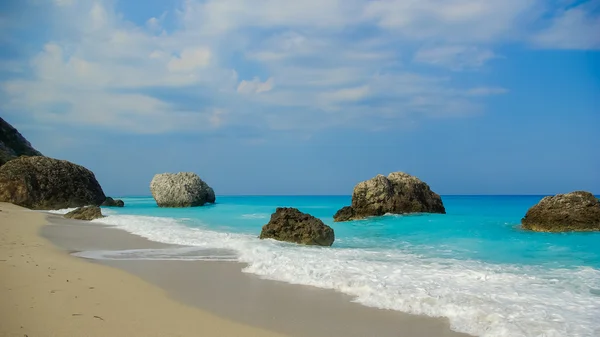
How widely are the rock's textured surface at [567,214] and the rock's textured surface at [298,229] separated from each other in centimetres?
965

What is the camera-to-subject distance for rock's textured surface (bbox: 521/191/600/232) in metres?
16.5

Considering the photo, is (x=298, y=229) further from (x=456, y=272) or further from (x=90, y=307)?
(x=90, y=307)

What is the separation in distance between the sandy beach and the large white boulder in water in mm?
33843

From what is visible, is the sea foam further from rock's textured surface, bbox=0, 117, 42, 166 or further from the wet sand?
rock's textured surface, bbox=0, 117, 42, 166

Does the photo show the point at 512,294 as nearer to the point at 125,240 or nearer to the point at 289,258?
the point at 289,258

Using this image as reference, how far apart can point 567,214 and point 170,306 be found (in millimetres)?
16506

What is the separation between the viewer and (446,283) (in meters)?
7.16

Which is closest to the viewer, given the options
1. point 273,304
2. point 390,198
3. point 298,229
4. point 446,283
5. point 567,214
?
point 273,304

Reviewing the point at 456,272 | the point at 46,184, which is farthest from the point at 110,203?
the point at 456,272

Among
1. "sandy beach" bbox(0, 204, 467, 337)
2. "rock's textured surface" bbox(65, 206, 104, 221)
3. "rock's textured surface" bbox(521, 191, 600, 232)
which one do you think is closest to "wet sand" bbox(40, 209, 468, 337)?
"sandy beach" bbox(0, 204, 467, 337)

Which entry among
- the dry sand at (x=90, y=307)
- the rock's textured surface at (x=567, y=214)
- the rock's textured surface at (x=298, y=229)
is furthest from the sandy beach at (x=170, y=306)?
the rock's textured surface at (x=567, y=214)

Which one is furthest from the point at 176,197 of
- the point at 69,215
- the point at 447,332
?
the point at 447,332

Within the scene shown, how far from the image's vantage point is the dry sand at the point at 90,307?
403cm

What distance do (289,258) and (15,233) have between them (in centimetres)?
807
